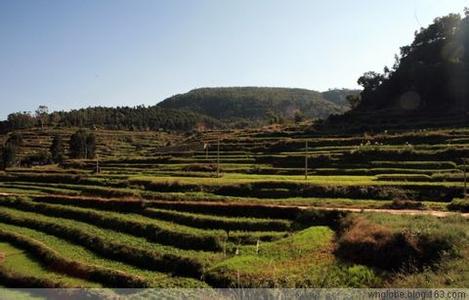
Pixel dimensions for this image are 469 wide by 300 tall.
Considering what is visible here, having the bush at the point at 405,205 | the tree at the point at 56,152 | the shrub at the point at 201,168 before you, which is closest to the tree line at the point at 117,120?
the tree at the point at 56,152

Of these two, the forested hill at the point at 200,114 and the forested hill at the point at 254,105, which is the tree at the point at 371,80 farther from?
the forested hill at the point at 254,105

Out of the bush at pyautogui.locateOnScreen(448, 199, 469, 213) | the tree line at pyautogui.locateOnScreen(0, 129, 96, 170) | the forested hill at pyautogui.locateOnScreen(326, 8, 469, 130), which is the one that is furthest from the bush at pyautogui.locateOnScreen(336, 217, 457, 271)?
→ the tree line at pyautogui.locateOnScreen(0, 129, 96, 170)

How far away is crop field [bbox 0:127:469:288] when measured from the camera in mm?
18359

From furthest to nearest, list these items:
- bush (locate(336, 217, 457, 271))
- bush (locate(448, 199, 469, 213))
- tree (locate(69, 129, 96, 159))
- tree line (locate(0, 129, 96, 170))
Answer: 1. tree (locate(69, 129, 96, 159))
2. tree line (locate(0, 129, 96, 170))
3. bush (locate(448, 199, 469, 213))
4. bush (locate(336, 217, 457, 271))

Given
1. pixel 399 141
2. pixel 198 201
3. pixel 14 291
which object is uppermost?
pixel 399 141

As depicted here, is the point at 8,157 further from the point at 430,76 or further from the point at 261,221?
the point at 261,221

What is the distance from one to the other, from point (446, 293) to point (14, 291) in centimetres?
1947

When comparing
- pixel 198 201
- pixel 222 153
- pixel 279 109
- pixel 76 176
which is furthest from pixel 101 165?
pixel 279 109

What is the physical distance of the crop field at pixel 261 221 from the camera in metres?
18.4

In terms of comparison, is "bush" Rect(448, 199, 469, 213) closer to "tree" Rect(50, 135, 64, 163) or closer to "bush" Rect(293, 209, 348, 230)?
"bush" Rect(293, 209, 348, 230)

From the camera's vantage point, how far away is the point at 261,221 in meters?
27.0

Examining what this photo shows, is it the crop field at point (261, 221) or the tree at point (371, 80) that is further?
the tree at point (371, 80)

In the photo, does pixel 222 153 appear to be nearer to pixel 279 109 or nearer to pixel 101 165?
pixel 101 165

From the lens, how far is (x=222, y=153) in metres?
56.1
